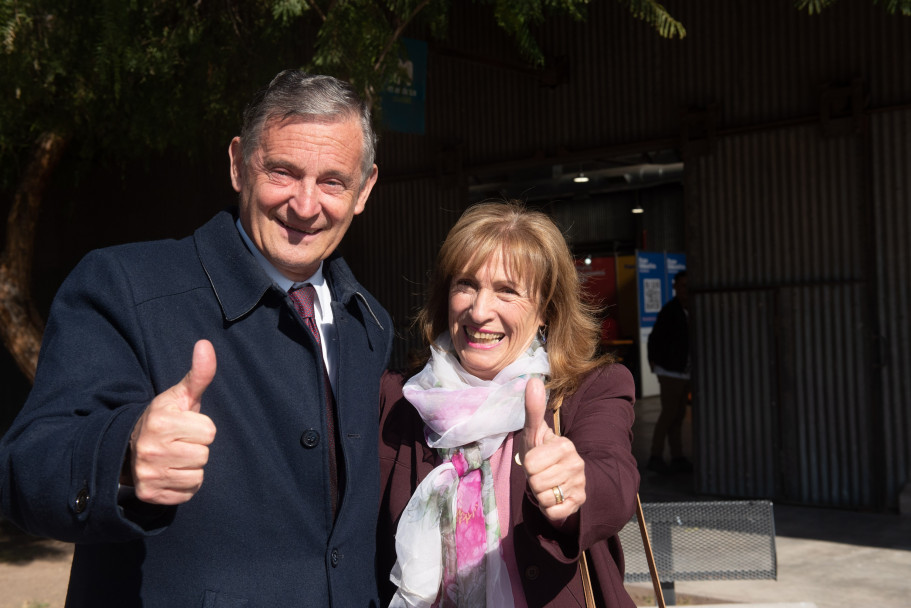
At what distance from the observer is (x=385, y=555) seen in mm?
2293

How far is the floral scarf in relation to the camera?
2.14 meters

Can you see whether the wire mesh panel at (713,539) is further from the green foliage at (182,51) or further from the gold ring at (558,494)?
the gold ring at (558,494)

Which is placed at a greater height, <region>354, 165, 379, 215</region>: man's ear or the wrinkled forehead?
<region>354, 165, 379, 215</region>: man's ear

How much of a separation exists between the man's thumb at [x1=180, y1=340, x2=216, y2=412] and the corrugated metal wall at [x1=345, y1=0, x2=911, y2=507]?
564cm

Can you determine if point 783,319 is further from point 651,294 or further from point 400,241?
point 651,294

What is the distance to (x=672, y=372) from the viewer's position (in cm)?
894

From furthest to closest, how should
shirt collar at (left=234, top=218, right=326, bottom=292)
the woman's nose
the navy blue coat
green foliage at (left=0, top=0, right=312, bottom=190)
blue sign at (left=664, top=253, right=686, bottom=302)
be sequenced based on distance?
blue sign at (left=664, top=253, right=686, bottom=302) → green foliage at (left=0, top=0, right=312, bottom=190) → the woman's nose → shirt collar at (left=234, top=218, right=326, bottom=292) → the navy blue coat

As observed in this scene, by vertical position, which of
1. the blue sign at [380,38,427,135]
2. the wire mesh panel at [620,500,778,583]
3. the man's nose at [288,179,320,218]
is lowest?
the wire mesh panel at [620,500,778,583]

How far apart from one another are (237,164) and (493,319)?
31.5 inches

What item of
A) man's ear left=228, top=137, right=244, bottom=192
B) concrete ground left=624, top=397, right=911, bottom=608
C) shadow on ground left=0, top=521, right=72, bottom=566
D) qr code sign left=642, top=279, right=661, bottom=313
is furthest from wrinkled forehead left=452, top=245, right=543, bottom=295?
qr code sign left=642, top=279, right=661, bottom=313

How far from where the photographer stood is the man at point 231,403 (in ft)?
4.58

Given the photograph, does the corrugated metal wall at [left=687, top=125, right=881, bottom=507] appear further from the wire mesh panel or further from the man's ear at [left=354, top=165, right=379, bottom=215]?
the man's ear at [left=354, top=165, right=379, bottom=215]

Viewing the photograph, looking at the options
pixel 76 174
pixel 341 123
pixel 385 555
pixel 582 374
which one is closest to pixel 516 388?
pixel 582 374

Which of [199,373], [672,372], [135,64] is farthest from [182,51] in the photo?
[672,372]
